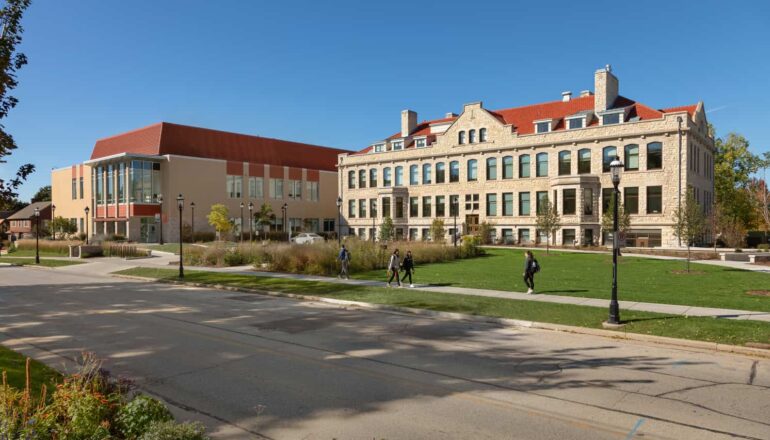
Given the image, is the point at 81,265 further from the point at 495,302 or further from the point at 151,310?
the point at 495,302

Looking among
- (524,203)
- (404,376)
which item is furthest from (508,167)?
(404,376)

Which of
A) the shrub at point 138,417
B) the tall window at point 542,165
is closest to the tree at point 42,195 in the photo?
the tall window at point 542,165

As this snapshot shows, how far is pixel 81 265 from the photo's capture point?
37.1 metres

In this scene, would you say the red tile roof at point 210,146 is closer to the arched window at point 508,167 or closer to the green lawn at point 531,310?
the arched window at point 508,167

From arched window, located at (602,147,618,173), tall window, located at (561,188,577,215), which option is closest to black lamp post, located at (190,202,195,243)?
tall window, located at (561,188,577,215)

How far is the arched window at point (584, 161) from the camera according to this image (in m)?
47.9

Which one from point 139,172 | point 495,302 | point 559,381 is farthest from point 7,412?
point 139,172

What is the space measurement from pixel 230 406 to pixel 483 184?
166ft

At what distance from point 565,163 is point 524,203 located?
5985 millimetres

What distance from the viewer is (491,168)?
180ft

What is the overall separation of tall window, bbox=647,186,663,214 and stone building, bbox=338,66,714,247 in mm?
86

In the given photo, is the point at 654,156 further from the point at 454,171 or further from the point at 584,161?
the point at 454,171

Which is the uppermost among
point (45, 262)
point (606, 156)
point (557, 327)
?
point (606, 156)

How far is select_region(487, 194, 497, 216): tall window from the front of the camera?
54.6 m
